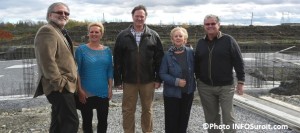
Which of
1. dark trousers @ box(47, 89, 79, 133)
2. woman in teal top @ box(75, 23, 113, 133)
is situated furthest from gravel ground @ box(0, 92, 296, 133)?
dark trousers @ box(47, 89, 79, 133)

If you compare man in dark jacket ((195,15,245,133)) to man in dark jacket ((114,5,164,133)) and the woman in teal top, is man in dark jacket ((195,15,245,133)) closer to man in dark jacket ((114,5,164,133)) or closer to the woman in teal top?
man in dark jacket ((114,5,164,133))

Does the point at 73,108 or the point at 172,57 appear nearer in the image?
the point at 73,108

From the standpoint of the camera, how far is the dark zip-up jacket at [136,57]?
14.0ft

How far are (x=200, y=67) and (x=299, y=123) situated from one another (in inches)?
87.8

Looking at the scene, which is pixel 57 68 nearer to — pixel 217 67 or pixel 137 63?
pixel 137 63

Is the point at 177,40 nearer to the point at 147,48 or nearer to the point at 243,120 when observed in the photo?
the point at 147,48

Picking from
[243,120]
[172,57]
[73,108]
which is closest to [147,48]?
[172,57]

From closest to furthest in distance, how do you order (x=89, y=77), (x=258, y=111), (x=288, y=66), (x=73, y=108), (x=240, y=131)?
(x=73, y=108) → (x=89, y=77) → (x=240, y=131) → (x=258, y=111) → (x=288, y=66)

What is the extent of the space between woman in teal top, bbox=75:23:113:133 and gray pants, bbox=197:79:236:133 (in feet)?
3.85

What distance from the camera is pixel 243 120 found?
5.95 m

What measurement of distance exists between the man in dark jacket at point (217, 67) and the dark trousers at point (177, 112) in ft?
0.79

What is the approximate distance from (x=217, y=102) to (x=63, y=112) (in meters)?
1.89

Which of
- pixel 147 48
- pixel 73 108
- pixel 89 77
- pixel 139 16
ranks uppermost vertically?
pixel 139 16

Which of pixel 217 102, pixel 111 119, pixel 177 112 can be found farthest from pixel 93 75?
pixel 111 119
